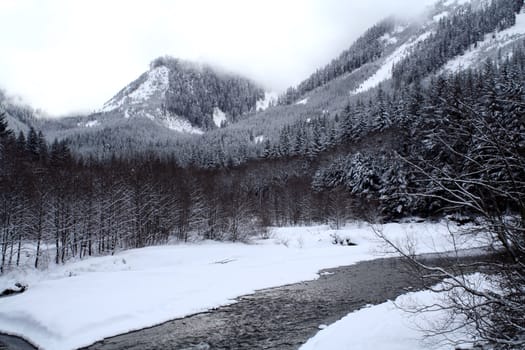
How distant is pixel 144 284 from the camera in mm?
22000

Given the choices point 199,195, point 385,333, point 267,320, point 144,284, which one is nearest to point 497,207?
point 385,333

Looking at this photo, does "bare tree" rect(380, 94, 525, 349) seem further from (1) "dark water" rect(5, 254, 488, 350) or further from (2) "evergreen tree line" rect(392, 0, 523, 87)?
(2) "evergreen tree line" rect(392, 0, 523, 87)

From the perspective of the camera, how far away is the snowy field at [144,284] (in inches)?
589

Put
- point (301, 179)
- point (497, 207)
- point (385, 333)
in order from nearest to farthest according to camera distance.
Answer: point (497, 207) → point (385, 333) → point (301, 179)

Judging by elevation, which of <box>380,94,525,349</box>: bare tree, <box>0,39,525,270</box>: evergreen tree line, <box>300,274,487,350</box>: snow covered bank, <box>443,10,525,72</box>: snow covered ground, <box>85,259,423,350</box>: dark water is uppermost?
<box>443,10,525,72</box>: snow covered ground

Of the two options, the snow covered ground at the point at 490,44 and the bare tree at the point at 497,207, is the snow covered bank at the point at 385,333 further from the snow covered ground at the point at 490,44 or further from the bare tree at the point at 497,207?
the snow covered ground at the point at 490,44

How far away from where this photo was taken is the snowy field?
589 inches

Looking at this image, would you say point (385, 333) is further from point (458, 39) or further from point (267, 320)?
point (458, 39)

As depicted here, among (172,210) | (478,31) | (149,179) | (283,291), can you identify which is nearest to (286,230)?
(172,210)

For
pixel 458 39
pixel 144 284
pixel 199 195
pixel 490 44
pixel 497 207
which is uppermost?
pixel 458 39

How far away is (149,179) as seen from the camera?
1969 inches

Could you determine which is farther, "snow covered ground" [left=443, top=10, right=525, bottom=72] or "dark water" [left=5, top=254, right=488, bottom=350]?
"snow covered ground" [left=443, top=10, right=525, bottom=72]

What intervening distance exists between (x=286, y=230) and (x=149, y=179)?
22316 mm

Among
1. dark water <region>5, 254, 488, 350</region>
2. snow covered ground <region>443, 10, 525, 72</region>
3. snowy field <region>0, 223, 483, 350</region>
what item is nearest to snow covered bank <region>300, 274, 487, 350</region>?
dark water <region>5, 254, 488, 350</region>
